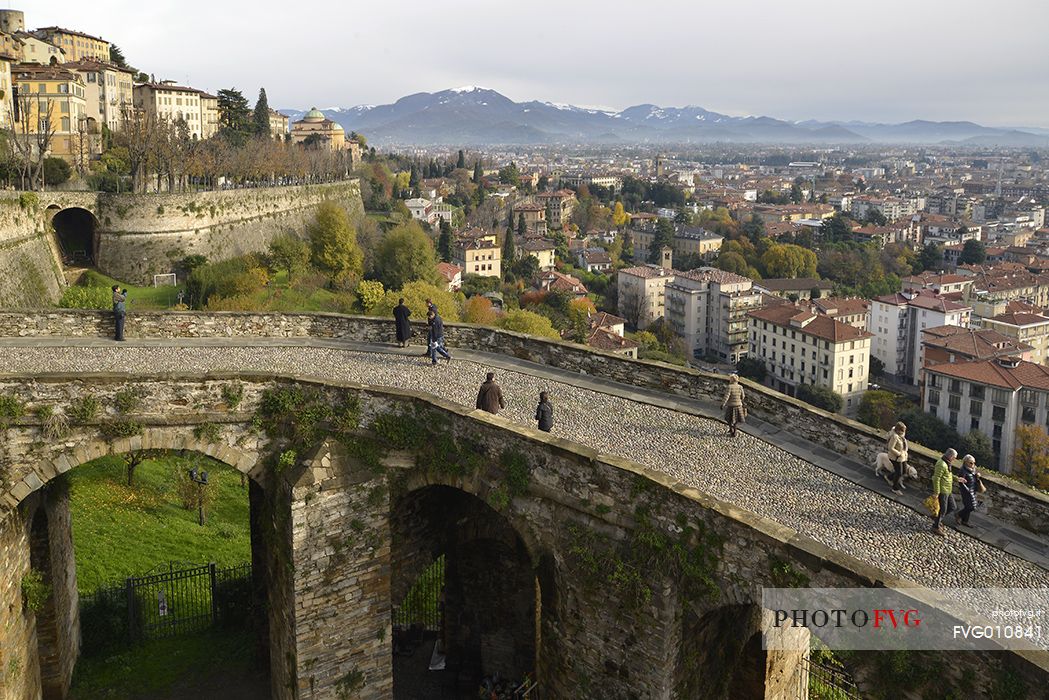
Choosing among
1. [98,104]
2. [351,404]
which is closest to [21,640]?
[351,404]

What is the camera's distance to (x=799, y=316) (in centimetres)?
8488

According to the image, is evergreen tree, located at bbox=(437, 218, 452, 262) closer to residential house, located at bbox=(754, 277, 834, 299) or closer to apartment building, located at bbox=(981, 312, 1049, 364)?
residential house, located at bbox=(754, 277, 834, 299)

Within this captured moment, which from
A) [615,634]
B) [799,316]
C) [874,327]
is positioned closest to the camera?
[615,634]

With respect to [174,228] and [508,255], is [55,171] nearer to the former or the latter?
[174,228]

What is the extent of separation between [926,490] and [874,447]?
3.00 ft

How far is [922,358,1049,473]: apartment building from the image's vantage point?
63.7 meters

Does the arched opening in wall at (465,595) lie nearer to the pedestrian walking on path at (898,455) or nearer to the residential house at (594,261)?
the pedestrian walking on path at (898,455)

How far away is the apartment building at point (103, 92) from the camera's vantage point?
7331 cm

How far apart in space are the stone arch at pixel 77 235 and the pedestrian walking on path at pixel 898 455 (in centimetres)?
4523

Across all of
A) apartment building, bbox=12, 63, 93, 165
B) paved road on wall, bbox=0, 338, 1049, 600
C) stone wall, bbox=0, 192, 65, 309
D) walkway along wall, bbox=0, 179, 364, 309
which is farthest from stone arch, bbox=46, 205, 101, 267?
paved road on wall, bbox=0, 338, 1049, 600

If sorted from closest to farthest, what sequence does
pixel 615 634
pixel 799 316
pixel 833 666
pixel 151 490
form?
pixel 615 634 → pixel 833 666 → pixel 151 490 → pixel 799 316

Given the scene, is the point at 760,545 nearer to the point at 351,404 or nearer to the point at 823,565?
the point at 823,565

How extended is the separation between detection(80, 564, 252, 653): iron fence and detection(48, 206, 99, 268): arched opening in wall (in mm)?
35238

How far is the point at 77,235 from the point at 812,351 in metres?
61.6
